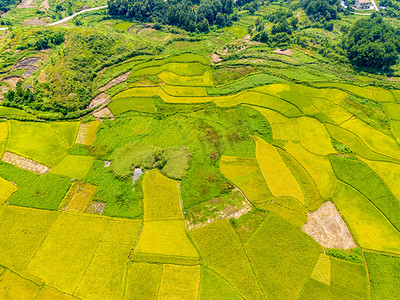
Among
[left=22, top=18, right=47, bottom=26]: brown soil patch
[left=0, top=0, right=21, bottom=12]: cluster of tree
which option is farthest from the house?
[left=0, top=0, right=21, bottom=12]: cluster of tree

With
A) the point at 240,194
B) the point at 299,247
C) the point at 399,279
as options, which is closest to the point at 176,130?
the point at 240,194

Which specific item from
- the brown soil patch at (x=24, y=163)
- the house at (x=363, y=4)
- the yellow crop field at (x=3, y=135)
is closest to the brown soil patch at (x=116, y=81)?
the yellow crop field at (x=3, y=135)

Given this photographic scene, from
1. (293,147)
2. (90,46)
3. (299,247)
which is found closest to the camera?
(299,247)

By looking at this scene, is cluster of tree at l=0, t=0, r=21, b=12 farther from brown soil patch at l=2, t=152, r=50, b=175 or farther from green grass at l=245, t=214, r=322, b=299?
green grass at l=245, t=214, r=322, b=299

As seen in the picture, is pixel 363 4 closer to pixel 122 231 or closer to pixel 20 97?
pixel 122 231

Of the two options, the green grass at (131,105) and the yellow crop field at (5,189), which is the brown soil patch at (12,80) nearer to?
the green grass at (131,105)

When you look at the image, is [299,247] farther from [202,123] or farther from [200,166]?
[202,123]
